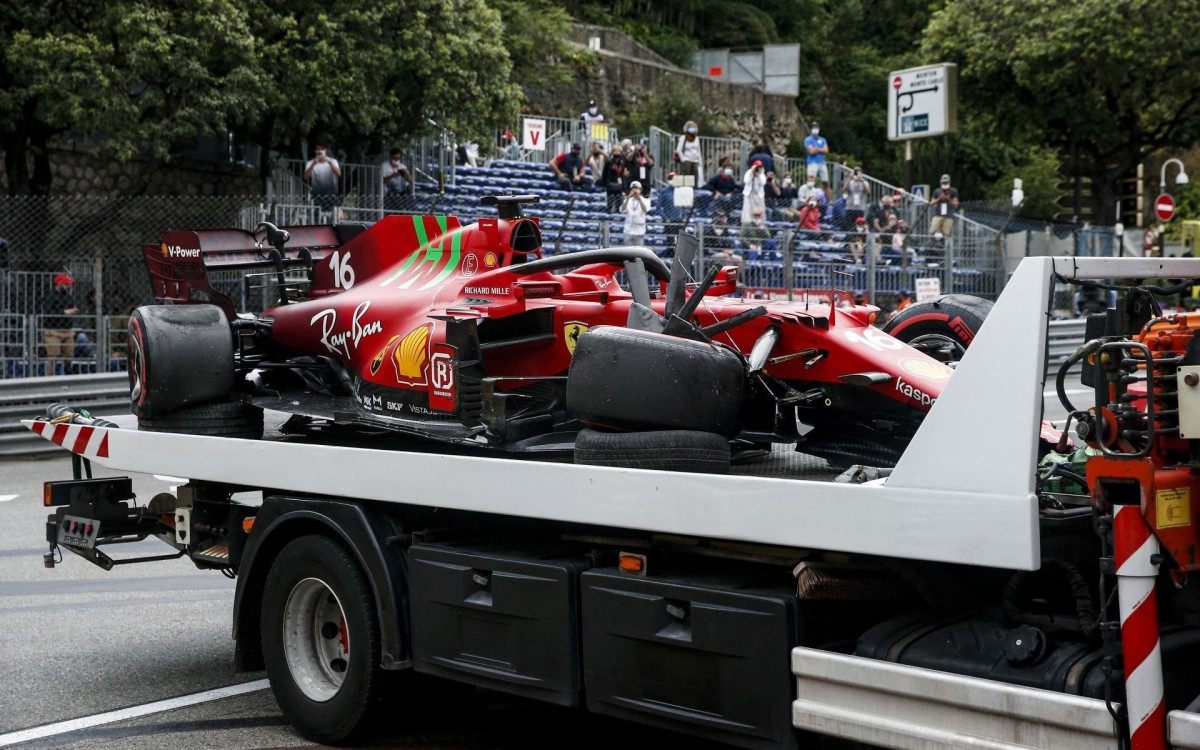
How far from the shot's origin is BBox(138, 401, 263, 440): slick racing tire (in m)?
7.23

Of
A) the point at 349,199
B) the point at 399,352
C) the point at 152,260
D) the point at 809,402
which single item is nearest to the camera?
the point at 809,402

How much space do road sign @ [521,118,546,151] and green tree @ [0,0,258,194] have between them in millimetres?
9244

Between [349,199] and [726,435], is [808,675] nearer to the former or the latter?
[726,435]

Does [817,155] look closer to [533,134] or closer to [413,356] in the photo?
[533,134]

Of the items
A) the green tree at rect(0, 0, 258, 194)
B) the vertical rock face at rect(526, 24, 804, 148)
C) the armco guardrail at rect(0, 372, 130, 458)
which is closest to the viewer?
the armco guardrail at rect(0, 372, 130, 458)

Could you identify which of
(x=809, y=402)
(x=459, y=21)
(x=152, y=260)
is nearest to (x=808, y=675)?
(x=809, y=402)

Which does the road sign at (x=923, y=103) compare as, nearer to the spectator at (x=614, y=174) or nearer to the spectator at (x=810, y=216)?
the spectator at (x=810, y=216)

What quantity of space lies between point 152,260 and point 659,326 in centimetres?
347

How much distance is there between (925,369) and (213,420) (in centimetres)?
362

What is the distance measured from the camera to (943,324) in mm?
6562

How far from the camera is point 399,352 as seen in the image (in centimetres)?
696

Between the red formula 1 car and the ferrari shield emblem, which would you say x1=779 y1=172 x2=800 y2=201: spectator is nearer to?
the red formula 1 car

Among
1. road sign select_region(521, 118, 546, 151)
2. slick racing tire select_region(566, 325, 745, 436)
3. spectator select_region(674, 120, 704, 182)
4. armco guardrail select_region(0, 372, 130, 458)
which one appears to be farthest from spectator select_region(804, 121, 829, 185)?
slick racing tire select_region(566, 325, 745, 436)

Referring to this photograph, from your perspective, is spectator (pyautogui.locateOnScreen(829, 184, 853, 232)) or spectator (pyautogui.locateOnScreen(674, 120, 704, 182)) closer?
spectator (pyautogui.locateOnScreen(829, 184, 853, 232))
